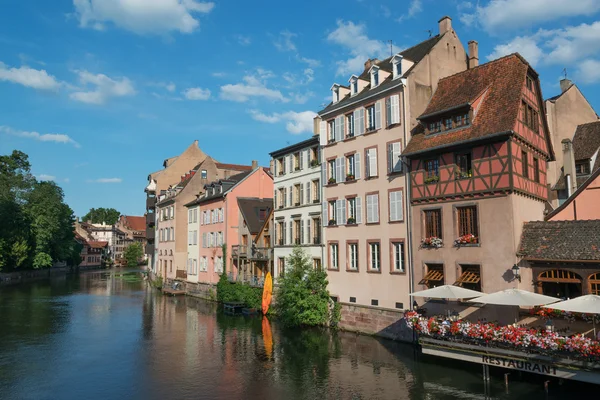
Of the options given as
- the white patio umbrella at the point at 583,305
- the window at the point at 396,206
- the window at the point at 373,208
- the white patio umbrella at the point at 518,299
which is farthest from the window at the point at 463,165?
the white patio umbrella at the point at 583,305

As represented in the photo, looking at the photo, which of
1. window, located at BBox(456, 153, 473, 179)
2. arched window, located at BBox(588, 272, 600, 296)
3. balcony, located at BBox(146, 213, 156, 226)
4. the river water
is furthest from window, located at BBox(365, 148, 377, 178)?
balcony, located at BBox(146, 213, 156, 226)

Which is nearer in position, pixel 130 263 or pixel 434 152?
pixel 434 152

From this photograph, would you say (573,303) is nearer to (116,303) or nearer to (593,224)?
(593,224)

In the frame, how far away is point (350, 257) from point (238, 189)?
21.2m

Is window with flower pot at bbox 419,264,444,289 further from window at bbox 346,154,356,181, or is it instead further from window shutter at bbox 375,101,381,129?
window shutter at bbox 375,101,381,129

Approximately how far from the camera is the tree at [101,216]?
195 m

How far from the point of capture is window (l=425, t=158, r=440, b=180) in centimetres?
2522

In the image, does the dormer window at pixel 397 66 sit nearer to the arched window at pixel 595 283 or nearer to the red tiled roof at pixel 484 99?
the red tiled roof at pixel 484 99

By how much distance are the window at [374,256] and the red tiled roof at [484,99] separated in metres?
6.14

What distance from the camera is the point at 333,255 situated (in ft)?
106

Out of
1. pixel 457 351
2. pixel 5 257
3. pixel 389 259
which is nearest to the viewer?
pixel 457 351

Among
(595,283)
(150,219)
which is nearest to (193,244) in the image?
(150,219)

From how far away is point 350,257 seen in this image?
30.7m

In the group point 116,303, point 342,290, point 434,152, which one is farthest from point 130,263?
point 434,152
